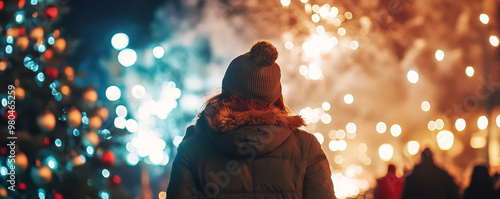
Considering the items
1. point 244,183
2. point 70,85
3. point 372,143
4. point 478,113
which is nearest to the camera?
point 244,183

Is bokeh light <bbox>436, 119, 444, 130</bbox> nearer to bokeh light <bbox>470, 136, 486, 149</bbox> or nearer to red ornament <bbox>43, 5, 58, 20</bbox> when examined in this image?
bokeh light <bbox>470, 136, 486, 149</bbox>

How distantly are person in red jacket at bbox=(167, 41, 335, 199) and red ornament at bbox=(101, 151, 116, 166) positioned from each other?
13.1ft

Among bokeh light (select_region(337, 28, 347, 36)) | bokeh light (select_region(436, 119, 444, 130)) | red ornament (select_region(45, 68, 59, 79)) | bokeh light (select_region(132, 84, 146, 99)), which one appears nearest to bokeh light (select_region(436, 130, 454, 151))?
bokeh light (select_region(436, 119, 444, 130))

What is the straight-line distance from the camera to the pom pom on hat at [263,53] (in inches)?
110

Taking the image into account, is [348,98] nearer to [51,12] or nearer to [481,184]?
[481,184]

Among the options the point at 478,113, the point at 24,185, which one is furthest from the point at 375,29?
the point at 24,185

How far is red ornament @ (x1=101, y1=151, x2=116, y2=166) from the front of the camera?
6.48 m

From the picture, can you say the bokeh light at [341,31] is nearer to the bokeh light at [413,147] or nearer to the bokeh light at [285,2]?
the bokeh light at [285,2]

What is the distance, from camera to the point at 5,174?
5754mm

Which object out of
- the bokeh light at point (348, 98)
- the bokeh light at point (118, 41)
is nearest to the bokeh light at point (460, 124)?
the bokeh light at point (348, 98)

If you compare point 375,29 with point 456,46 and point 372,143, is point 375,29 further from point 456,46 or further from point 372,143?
point 372,143

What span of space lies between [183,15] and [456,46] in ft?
29.4

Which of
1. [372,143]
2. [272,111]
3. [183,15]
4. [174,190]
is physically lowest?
[372,143]

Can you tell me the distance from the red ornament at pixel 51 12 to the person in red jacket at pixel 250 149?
13.3 feet
